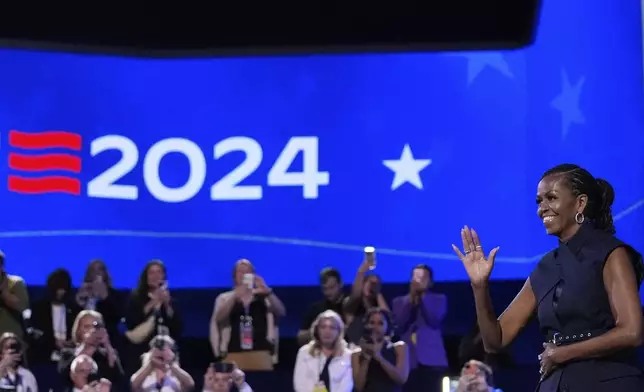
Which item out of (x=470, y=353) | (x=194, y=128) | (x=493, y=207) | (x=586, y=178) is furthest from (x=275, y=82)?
(x=586, y=178)

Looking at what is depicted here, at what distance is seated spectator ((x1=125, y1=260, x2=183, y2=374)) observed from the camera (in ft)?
23.1

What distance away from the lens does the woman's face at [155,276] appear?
7.14 meters

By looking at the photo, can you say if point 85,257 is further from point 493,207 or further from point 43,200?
point 493,207

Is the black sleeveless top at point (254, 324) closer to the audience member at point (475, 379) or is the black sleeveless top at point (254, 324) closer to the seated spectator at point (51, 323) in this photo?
the seated spectator at point (51, 323)

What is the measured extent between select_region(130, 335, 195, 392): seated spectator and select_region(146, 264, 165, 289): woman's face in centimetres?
55

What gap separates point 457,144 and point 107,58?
2797 millimetres

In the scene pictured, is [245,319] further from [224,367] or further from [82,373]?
[82,373]

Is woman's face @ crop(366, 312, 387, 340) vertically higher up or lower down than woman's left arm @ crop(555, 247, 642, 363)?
higher up

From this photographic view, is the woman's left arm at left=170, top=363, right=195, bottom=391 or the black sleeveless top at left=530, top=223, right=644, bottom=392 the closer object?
the black sleeveless top at left=530, top=223, right=644, bottom=392

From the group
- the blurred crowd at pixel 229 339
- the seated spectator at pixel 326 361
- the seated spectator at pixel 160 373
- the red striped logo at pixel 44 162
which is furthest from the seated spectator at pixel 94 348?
the red striped logo at pixel 44 162

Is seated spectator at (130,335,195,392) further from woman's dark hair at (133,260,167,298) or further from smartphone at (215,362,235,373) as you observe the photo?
woman's dark hair at (133,260,167,298)

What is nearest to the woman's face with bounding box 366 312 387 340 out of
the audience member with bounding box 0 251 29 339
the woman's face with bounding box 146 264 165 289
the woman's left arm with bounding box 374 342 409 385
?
the woman's left arm with bounding box 374 342 409 385

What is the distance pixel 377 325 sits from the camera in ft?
21.7

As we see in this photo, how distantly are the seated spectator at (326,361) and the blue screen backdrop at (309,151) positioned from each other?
6.45ft
